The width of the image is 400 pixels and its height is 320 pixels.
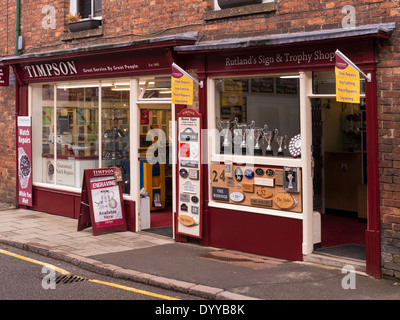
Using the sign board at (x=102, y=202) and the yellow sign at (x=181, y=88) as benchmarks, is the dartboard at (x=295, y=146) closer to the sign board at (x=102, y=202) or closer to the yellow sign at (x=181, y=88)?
the yellow sign at (x=181, y=88)

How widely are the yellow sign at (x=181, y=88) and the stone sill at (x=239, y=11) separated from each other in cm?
106

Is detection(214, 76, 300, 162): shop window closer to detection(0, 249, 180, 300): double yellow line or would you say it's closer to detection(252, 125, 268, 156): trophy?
detection(252, 125, 268, 156): trophy

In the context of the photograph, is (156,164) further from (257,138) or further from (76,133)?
(257,138)

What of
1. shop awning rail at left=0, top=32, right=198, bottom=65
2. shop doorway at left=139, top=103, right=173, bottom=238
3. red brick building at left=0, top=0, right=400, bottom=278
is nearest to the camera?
red brick building at left=0, top=0, right=400, bottom=278

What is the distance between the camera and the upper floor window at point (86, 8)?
1223cm

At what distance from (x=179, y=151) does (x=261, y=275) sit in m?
3.09

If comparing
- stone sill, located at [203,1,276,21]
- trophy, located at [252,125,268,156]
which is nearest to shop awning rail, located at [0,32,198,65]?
stone sill, located at [203,1,276,21]

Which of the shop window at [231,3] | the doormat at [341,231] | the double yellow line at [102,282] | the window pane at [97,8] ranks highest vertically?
the window pane at [97,8]

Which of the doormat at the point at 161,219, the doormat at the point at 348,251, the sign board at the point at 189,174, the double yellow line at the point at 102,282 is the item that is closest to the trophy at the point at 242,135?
the sign board at the point at 189,174

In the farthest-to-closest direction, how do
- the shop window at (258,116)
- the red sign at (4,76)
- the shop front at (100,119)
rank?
1. the red sign at (4,76)
2. the shop front at (100,119)
3. the shop window at (258,116)

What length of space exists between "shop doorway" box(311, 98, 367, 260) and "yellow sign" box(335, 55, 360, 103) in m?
3.79

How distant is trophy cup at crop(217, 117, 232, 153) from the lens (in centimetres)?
970

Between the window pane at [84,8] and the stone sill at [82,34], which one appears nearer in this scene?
the stone sill at [82,34]
